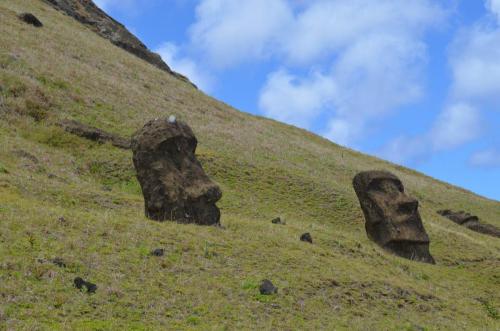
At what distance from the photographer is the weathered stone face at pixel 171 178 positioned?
27156 mm

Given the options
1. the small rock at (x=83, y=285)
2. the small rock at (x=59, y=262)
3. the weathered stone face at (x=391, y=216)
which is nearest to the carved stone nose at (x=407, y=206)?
the weathered stone face at (x=391, y=216)

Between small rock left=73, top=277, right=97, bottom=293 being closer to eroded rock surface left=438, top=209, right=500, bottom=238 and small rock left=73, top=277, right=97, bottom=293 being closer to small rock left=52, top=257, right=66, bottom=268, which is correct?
small rock left=52, top=257, right=66, bottom=268

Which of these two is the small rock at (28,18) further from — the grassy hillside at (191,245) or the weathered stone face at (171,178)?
the weathered stone face at (171,178)

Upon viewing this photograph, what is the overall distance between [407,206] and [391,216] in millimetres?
1273

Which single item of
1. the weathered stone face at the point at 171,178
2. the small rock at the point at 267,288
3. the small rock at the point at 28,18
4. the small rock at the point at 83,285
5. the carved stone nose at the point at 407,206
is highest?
the small rock at the point at 28,18

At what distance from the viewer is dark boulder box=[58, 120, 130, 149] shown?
44281 mm

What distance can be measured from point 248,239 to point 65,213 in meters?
7.39

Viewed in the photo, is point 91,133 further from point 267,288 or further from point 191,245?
point 267,288

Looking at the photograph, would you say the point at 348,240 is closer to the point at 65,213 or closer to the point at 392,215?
the point at 392,215

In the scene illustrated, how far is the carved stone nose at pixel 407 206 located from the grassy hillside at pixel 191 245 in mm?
2917

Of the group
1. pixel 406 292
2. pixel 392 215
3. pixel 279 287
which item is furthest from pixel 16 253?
pixel 392 215

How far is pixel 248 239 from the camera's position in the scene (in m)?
25.0

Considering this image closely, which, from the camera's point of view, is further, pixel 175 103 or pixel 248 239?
pixel 175 103

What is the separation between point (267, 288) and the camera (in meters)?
19.1
